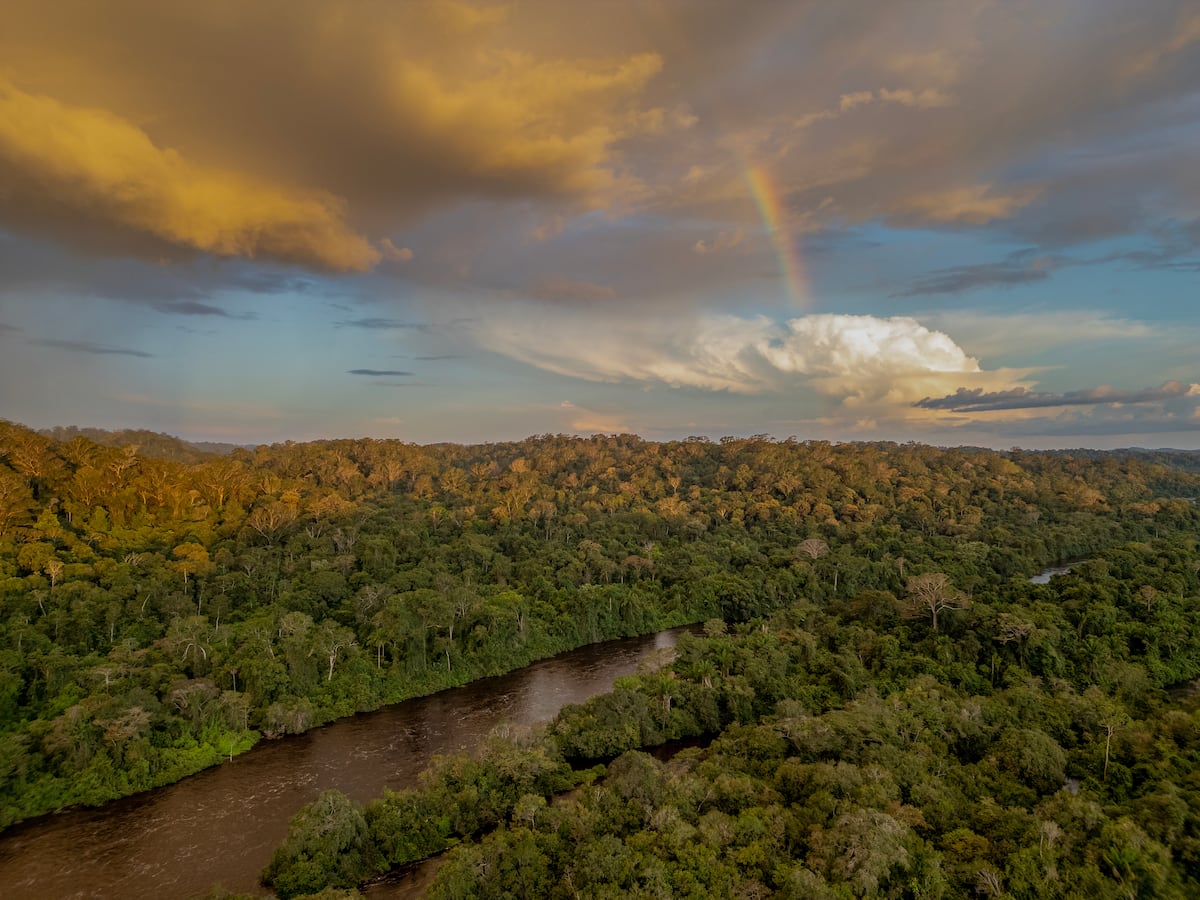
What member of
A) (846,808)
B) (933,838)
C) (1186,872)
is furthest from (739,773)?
(1186,872)

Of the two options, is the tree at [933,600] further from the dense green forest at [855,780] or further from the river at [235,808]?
the river at [235,808]

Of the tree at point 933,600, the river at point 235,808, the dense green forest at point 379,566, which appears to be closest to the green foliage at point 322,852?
the river at point 235,808

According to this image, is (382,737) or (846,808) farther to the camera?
(382,737)

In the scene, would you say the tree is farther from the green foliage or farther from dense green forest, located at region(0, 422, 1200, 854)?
the green foliage

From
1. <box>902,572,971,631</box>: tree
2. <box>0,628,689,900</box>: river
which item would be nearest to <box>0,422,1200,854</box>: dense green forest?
<box>902,572,971,631</box>: tree

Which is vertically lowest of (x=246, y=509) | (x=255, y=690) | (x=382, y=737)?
(x=382, y=737)

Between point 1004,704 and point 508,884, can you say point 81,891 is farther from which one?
point 1004,704

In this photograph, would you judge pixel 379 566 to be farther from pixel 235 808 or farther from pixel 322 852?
pixel 322 852
